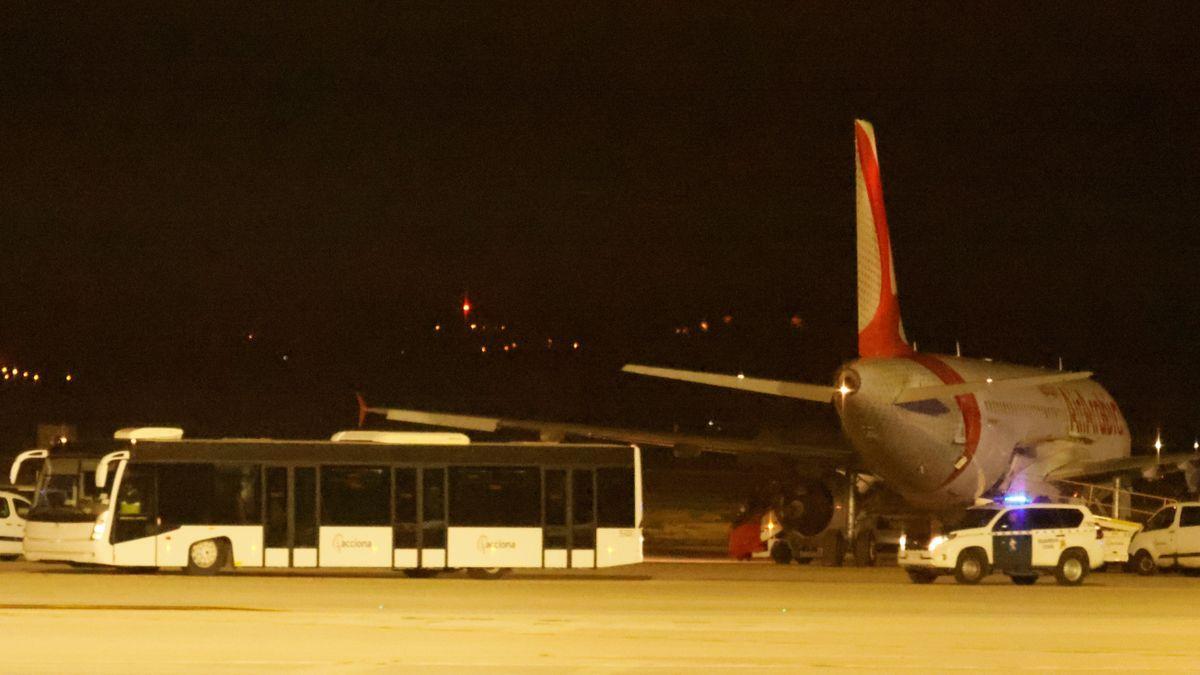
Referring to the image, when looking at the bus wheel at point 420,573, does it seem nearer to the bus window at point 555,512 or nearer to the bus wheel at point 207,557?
the bus window at point 555,512

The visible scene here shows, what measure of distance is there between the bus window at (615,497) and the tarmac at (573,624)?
3.46ft

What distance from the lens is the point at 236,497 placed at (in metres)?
32.9

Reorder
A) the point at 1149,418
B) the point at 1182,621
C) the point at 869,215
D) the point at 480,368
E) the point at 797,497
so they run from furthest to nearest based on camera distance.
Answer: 1. the point at 480,368
2. the point at 1149,418
3. the point at 869,215
4. the point at 797,497
5. the point at 1182,621

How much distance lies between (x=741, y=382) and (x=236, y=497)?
9369 mm

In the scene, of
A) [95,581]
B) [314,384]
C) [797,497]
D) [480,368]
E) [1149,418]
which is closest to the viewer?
[95,581]

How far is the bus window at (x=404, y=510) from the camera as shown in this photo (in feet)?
108

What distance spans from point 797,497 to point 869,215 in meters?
7.59

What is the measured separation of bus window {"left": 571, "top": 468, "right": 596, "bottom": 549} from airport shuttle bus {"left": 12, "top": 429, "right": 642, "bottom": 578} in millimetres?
18

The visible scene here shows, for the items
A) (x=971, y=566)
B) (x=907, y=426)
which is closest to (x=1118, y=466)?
(x=907, y=426)

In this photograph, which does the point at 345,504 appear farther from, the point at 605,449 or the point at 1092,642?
the point at 1092,642

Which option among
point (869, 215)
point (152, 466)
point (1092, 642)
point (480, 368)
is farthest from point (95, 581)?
point (480, 368)

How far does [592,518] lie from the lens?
33.5 m

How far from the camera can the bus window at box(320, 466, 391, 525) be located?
32938 mm

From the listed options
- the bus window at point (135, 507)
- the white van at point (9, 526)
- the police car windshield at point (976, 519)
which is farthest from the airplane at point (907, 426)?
the white van at point (9, 526)
